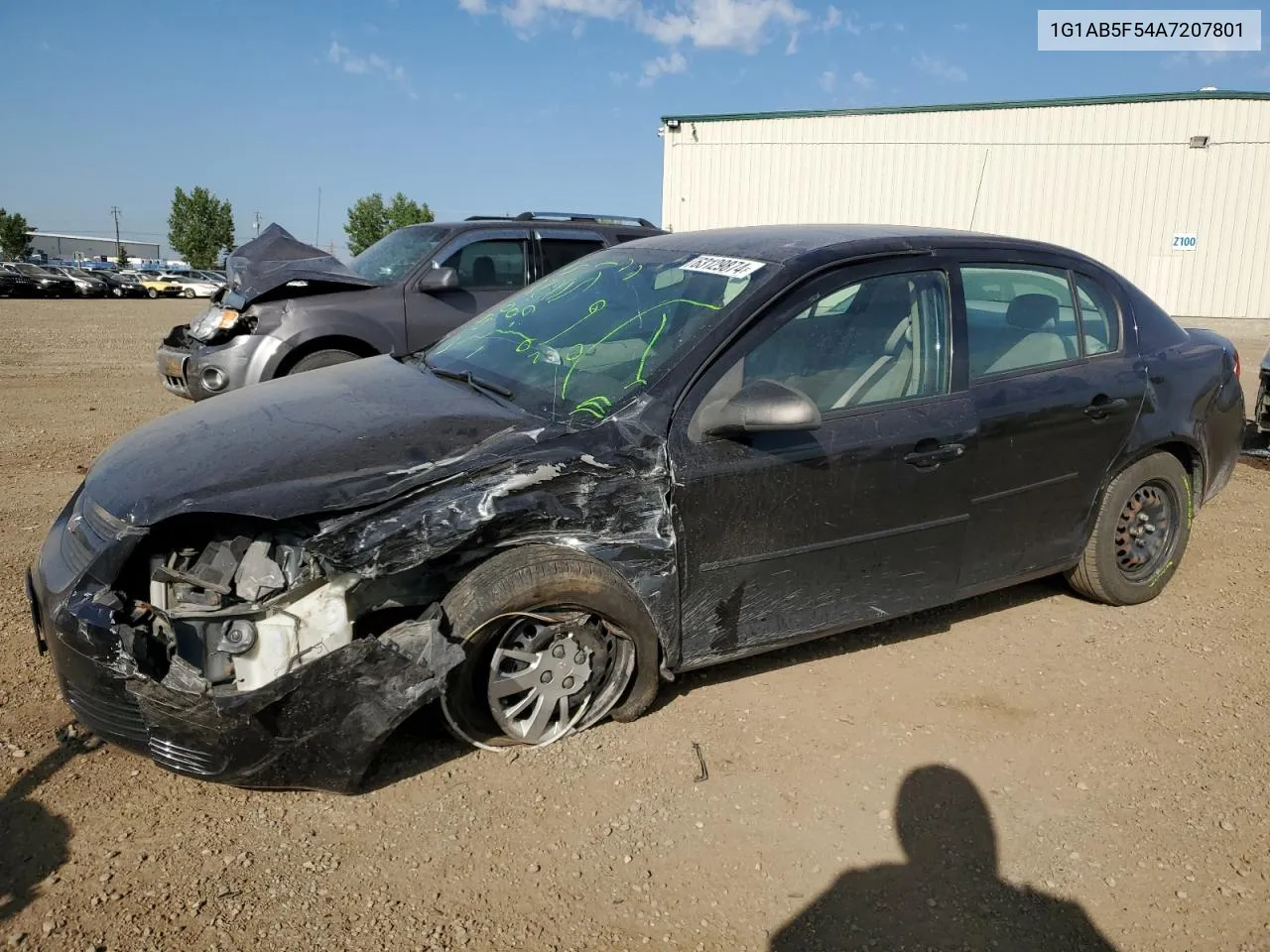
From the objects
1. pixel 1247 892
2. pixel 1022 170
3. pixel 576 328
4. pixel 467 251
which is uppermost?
pixel 1022 170

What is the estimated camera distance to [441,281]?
7.35 metres

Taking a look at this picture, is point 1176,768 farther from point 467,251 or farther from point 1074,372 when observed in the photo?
point 467,251

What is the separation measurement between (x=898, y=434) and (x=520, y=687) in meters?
1.63

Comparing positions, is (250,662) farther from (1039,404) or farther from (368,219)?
(368,219)

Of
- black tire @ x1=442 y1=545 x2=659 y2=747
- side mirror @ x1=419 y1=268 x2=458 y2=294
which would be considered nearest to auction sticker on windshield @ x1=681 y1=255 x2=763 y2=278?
black tire @ x1=442 y1=545 x2=659 y2=747

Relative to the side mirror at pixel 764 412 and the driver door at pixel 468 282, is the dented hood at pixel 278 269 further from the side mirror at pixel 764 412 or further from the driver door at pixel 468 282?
the side mirror at pixel 764 412

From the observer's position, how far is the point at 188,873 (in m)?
2.58

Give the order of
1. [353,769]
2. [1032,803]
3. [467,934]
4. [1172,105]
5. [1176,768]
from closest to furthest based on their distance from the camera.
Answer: [467,934] < [353,769] < [1032,803] < [1176,768] < [1172,105]

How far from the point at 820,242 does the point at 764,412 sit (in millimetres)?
990

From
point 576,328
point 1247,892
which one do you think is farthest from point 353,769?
point 1247,892

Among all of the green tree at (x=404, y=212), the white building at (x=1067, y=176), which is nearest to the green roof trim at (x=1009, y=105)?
the white building at (x=1067, y=176)

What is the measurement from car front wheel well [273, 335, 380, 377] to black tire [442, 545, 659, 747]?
449cm

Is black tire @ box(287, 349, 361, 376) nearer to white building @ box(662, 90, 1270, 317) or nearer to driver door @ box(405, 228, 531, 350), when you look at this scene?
driver door @ box(405, 228, 531, 350)

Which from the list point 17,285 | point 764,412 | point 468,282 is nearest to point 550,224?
point 468,282
